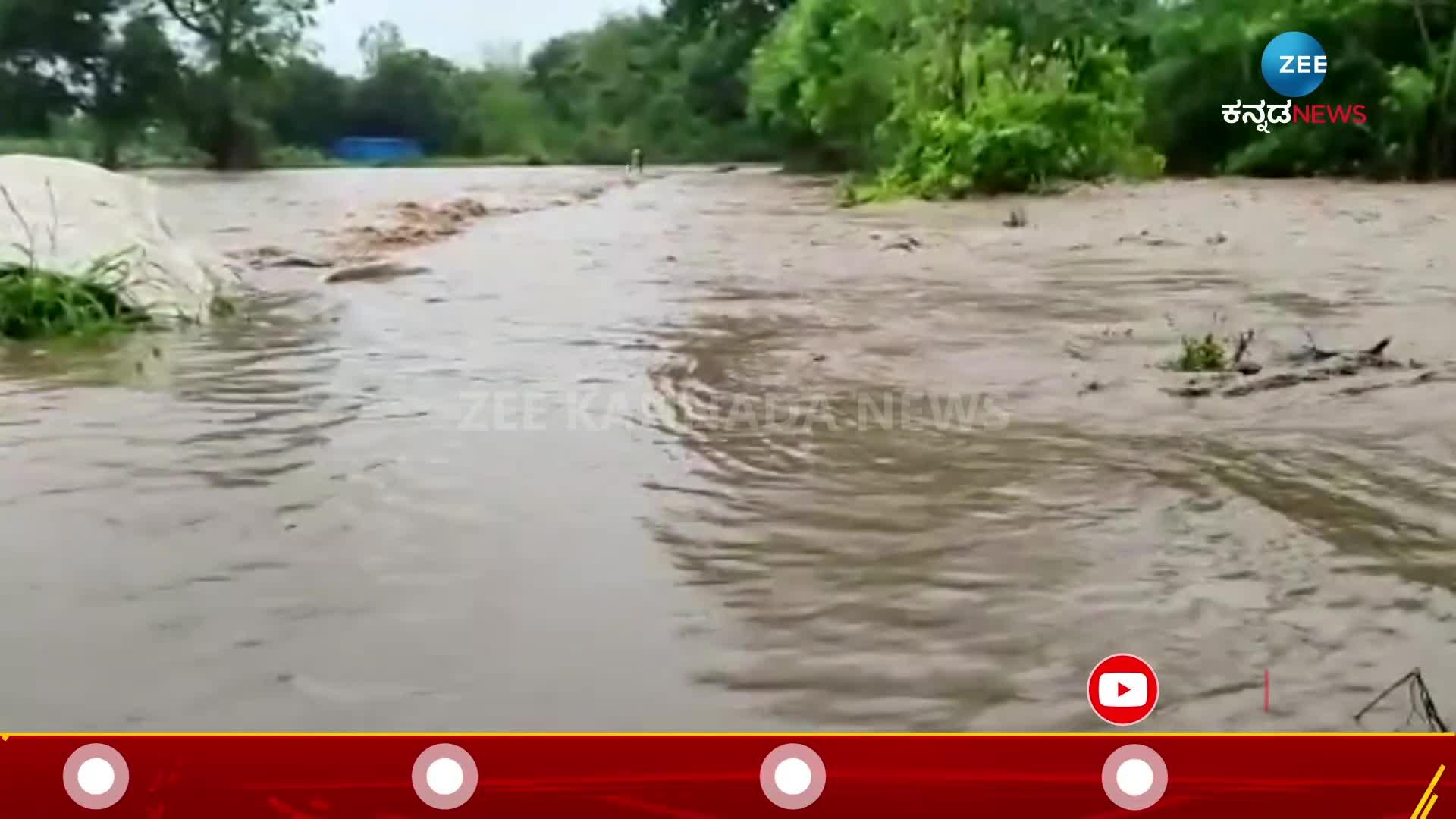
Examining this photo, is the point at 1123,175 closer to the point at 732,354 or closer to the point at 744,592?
the point at 732,354

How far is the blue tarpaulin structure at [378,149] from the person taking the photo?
1338mm

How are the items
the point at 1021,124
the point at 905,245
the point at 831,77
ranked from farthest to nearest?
the point at 905,245 → the point at 1021,124 → the point at 831,77

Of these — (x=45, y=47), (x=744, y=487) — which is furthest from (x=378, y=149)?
(x=744, y=487)

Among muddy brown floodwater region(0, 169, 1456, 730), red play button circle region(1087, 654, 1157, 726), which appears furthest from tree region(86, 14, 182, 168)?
red play button circle region(1087, 654, 1157, 726)

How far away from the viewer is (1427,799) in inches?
40.8

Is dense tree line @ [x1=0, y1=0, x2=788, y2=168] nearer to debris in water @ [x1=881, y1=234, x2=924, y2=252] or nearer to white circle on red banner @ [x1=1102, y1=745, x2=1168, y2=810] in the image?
white circle on red banner @ [x1=1102, y1=745, x2=1168, y2=810]

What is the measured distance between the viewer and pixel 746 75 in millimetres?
1513

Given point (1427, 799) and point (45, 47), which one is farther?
point (45, 47)

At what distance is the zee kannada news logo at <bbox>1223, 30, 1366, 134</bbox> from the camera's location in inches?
52.2

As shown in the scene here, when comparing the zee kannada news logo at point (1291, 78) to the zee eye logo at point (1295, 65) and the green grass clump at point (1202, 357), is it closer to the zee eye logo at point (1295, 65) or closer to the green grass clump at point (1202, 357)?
the zee eye logo at point (1295, 65)

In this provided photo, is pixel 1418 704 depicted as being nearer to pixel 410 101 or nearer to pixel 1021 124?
pixel 410 101

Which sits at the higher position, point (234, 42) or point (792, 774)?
point (234, 42)

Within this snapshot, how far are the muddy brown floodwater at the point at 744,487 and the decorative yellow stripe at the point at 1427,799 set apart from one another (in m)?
0.05

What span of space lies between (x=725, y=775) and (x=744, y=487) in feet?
1.68
